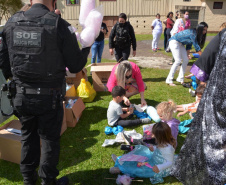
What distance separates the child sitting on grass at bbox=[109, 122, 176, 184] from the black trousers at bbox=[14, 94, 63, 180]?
0.93 metres

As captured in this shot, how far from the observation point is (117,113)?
167 inches

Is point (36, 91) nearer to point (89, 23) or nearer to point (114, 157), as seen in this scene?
point (89, 23)

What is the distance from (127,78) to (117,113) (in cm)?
89

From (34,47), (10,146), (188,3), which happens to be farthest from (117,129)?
(188,3)

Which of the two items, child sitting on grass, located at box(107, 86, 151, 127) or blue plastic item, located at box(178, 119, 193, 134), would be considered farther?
child sitting on grass, located at box(107, 86, 151, 127)

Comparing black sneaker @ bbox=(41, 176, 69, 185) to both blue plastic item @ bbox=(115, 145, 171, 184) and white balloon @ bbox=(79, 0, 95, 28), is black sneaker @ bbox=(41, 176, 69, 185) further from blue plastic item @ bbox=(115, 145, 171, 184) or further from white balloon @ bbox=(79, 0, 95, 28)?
white balloon @ bbox=(79, 0, 95, 28)

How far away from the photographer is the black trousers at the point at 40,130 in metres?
2.30

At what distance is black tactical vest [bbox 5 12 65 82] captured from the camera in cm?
213

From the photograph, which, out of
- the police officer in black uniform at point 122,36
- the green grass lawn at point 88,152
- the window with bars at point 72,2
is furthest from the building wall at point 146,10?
the green grass lawn at point 88,152

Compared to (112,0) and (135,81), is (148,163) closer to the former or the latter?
(135,81)

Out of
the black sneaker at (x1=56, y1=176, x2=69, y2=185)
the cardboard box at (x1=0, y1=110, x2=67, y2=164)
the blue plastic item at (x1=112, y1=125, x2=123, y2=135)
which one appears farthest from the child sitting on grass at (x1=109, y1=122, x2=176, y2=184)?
the cardboard box at (x1=0, y1=110, x2=67, y2=164)

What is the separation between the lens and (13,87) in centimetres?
236

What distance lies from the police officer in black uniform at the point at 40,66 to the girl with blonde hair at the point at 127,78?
208 cm

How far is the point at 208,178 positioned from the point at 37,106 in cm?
168
